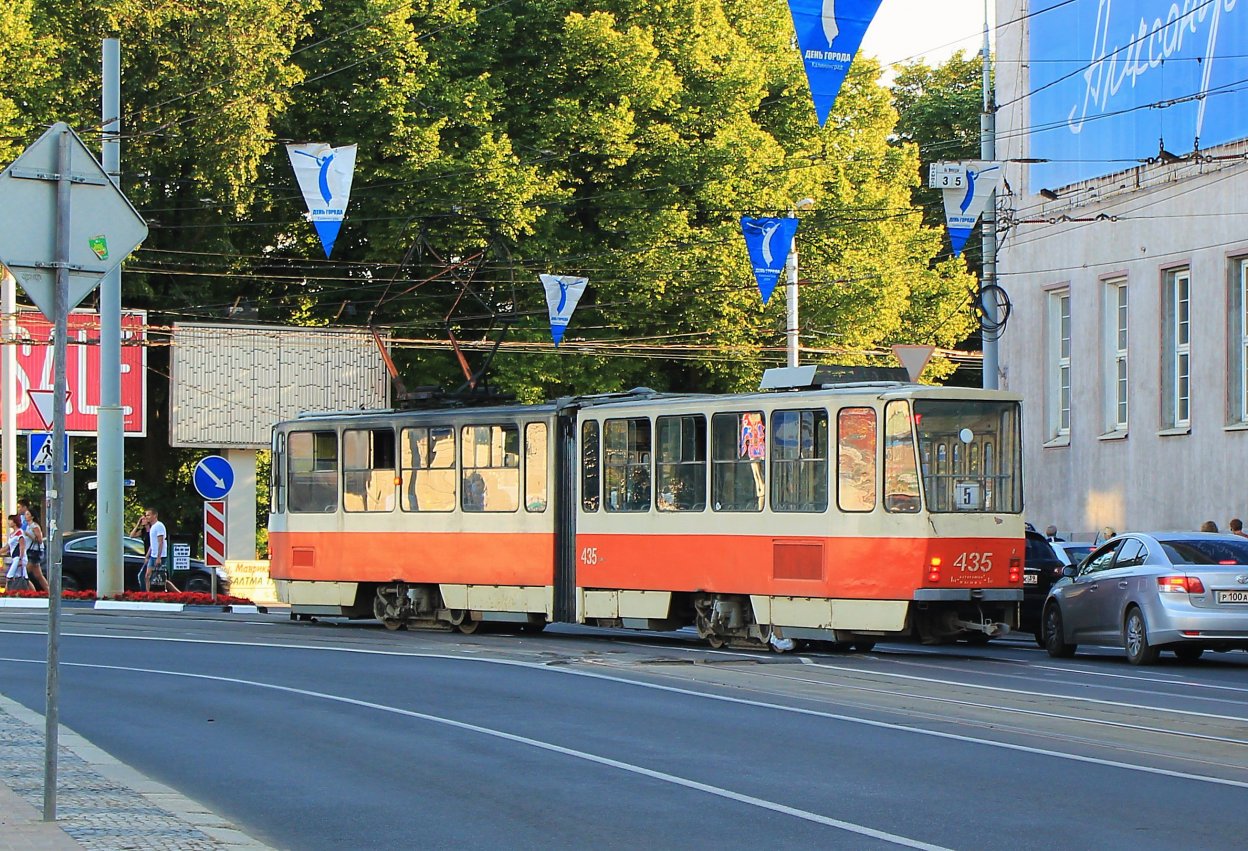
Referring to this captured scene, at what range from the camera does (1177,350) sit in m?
34.8

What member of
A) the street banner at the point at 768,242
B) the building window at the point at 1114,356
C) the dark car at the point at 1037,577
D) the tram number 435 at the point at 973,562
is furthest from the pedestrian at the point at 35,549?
the tram number 435 at the point at 973,562

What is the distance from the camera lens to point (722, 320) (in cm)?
4619

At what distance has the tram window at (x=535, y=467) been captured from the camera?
26.2 meters

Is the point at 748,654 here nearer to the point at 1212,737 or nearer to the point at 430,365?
the point at 1212,737

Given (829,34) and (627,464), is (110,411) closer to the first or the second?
(627,464)

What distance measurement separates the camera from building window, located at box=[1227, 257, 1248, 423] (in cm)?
3269

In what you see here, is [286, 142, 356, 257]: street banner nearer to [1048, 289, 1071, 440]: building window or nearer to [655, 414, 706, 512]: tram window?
[655, 414, 706, 512]: tram window

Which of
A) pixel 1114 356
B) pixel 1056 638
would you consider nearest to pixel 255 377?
pixel 1114 356

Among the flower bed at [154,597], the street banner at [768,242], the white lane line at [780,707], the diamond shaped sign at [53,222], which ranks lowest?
the flower bed at [154,597]

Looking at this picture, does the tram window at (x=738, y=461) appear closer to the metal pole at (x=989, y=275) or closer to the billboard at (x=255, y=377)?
the metal pole at (x=989, y=275)

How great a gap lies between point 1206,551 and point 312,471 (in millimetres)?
13246

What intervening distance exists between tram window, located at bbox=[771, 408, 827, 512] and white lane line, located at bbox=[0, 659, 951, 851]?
22.6ft

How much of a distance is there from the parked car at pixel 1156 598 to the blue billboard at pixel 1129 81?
11.8 meters

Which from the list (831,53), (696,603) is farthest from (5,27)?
(831,53)
